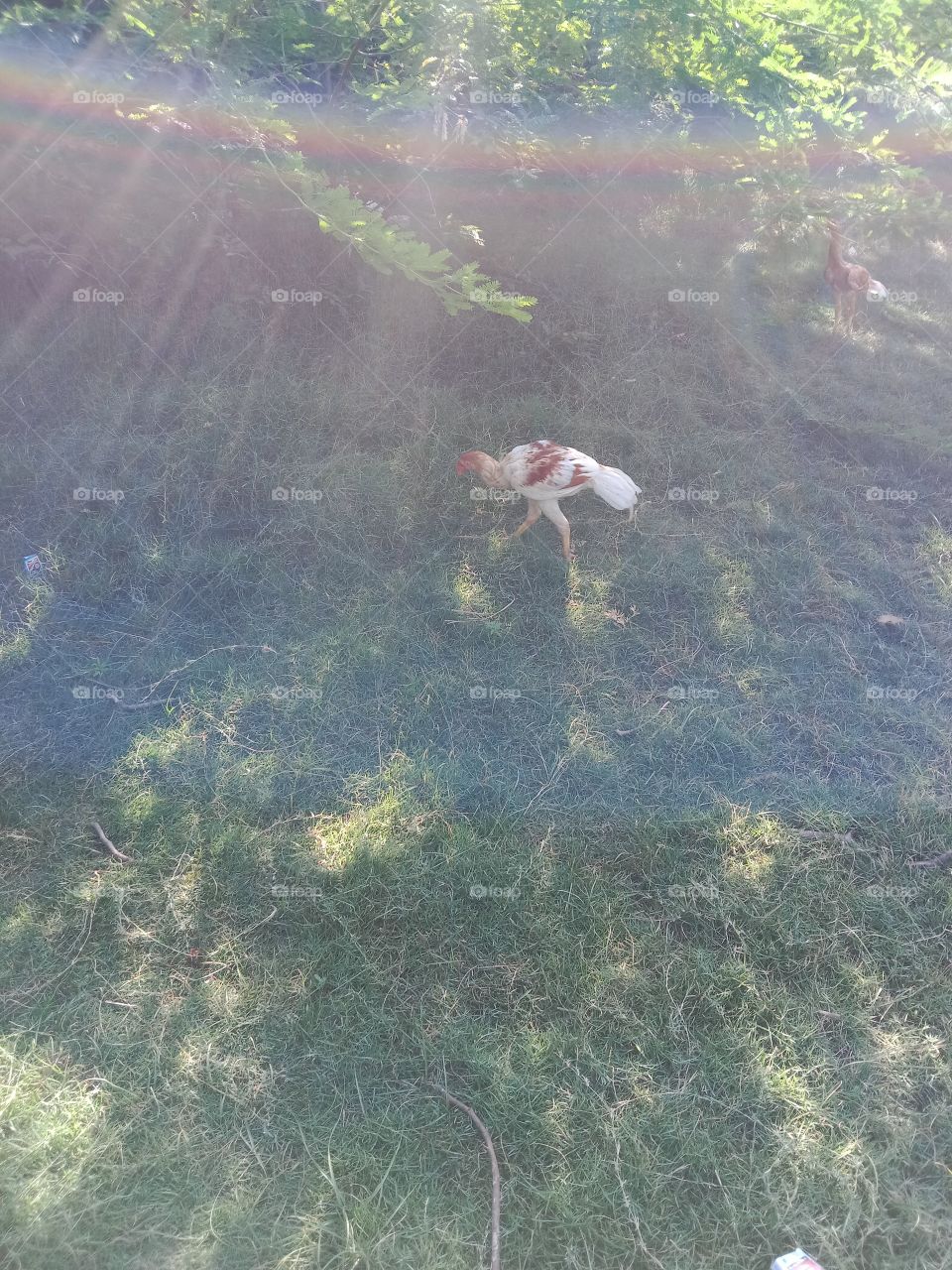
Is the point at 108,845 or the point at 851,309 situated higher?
the point at 851,309

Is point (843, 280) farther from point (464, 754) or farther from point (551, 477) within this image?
point (464, 754)

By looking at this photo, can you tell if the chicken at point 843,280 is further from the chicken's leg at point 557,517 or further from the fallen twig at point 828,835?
the fallen twig at point 828,835

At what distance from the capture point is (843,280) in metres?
5.26

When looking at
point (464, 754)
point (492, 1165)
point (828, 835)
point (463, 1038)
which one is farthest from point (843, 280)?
point (492, 1165)

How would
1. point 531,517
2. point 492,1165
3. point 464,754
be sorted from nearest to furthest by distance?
point 492,1165 < point 464,754 < point 531,517

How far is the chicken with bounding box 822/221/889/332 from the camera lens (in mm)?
5199

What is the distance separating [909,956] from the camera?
2.72 meters

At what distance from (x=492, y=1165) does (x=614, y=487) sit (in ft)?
9.55

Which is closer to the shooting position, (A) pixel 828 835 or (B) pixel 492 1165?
(B) pixel 492 1165

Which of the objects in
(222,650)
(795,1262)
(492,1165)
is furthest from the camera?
(222,650)

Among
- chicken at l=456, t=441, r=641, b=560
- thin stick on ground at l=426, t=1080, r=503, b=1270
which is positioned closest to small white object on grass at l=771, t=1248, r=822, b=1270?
thin stick on ground at l=426, t=1080, r=503, b=1270

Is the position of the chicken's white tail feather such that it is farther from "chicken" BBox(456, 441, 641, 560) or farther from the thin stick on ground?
the thin stick on ground

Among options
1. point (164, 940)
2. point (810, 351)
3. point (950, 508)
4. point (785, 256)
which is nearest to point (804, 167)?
point (785, 256)

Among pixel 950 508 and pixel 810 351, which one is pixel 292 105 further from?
pixel 950 508
